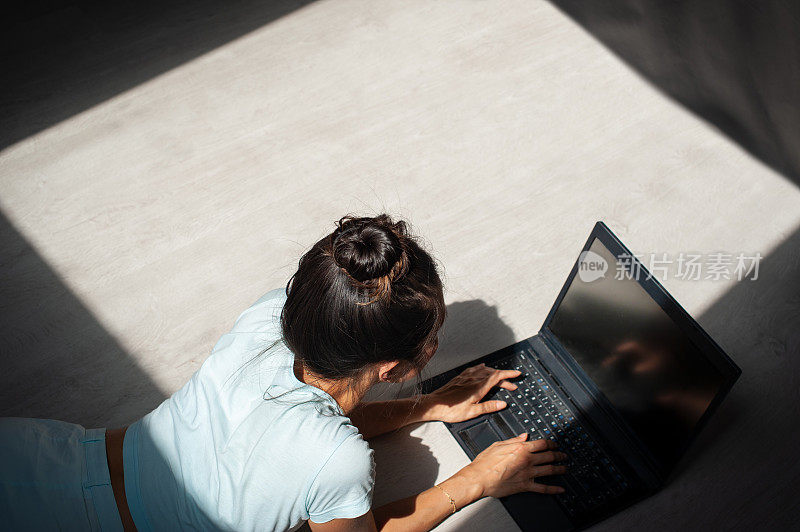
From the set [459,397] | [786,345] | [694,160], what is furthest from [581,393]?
[694,160]

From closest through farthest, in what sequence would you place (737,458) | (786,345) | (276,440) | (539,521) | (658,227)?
1. (276,440)
2. (539,521)
3. (737,458)
4. (786,345)
5. (658,227)

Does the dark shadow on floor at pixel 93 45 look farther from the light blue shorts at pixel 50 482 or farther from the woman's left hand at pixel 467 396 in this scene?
the woman's left hand at pixel 467 396

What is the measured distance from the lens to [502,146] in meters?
1.82

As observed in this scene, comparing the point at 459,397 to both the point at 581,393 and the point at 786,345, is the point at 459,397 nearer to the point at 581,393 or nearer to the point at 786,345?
the point at 581,393

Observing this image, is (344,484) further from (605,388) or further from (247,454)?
(605,388)

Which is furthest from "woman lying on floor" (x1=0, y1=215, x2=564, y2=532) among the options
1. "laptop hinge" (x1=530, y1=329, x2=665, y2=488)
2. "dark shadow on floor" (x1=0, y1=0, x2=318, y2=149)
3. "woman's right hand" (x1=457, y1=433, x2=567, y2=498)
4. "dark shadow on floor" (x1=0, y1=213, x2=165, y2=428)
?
"dark shadow on floor" (x1=0, y1=0, x2=318, y2=149)

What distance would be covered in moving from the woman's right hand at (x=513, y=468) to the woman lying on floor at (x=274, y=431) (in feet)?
0.41

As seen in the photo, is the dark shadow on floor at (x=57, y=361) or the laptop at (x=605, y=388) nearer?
the laptop at (x=605, y=388)

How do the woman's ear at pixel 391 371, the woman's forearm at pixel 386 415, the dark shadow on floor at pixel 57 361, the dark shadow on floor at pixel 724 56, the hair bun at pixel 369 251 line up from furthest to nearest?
the dark shadow on floor at pixel 724 56, the dark shadow on floor at pixel 57 361, the woman's forearm at pixel 386 415, the woman's ear at pixel 391 371, the hair bun at pixel 369 251

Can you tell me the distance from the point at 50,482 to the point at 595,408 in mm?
891

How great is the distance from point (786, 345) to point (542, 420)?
572 millimetres

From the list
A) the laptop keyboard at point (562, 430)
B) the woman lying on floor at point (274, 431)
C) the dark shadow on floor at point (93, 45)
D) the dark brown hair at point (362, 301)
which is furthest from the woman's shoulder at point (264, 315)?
the dark shadow on floor at point (93, 45)

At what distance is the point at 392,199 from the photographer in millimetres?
1707

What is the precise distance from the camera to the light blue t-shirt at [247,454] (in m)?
0.99
